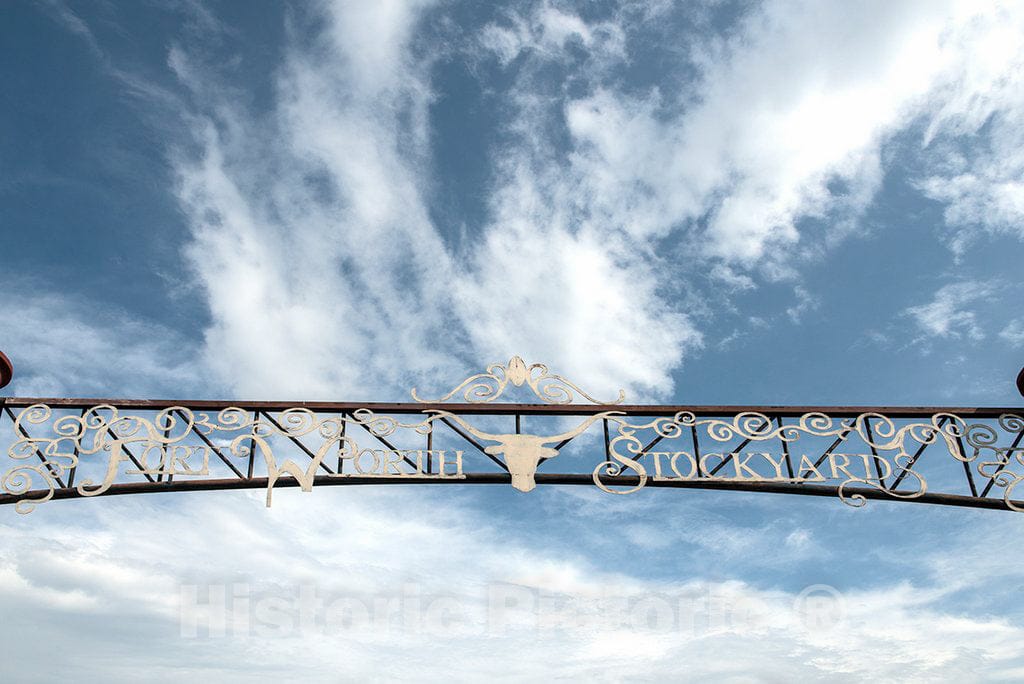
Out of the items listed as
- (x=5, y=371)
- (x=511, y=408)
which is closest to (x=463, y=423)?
(x=511, y=408)

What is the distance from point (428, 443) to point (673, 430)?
2.48 metres

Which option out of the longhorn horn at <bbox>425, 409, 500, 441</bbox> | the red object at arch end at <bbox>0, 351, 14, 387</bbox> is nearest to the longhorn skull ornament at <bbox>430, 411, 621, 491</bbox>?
the longhorn horn at <bbox>425, 409, 500, 441</bbox>

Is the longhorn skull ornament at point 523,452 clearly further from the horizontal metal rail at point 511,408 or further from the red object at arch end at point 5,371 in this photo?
the red object at arch end at point 5,371

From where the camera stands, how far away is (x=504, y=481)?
7488 millimetres

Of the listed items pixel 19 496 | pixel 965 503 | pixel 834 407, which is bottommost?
pixel 965 503

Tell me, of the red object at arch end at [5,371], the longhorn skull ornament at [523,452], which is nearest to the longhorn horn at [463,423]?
the longhorn skull ornament at [523,452]

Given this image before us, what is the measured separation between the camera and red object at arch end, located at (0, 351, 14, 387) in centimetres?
747

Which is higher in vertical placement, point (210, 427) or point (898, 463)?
point (210, 427)

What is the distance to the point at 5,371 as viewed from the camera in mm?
7566

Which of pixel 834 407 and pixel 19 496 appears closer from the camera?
pixel 19 496

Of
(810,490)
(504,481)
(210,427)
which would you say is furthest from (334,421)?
(810,490)

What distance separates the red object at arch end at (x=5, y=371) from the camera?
7475mm

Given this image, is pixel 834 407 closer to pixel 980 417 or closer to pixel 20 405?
pixel 980 417

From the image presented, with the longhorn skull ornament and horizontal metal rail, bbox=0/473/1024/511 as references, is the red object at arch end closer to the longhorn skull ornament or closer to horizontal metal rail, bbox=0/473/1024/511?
horizontal metal rail, bbox=0/473/1024/511
